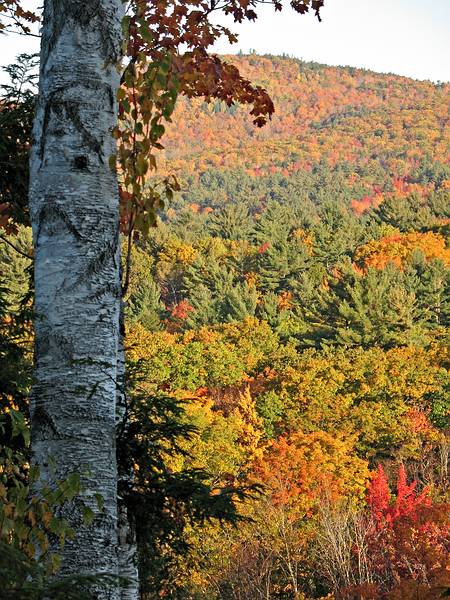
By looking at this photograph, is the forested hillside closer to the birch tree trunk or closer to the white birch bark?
the white birch bark

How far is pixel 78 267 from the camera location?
253cm

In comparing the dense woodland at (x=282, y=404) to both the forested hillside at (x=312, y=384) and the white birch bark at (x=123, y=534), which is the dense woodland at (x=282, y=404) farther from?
the white birch bark at (x=123, y=534)

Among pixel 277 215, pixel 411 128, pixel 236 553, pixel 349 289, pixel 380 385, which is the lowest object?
pixel 236 553

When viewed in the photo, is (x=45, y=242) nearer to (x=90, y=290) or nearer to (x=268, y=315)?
(x=90, y=290)

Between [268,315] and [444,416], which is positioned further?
[268,315]

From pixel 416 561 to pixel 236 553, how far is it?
18.6 feet

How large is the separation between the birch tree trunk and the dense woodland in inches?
5.9

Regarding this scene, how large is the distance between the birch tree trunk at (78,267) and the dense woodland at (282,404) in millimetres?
150

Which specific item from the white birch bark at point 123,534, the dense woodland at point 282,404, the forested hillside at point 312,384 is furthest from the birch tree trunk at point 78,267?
the forested hillside at point 312,384

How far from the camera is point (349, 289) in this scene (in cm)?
4866

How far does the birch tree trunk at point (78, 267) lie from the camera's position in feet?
8.04

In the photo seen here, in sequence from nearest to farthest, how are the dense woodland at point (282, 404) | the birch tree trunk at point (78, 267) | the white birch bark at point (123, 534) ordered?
the birch tree trunk at point (78, 267)
the white birch bark at point (123, 534)
the dense woodland at point (282, 404)

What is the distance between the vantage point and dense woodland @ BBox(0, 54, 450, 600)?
619cm

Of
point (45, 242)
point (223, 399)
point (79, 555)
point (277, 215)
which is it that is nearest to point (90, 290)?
point (45, 242)
